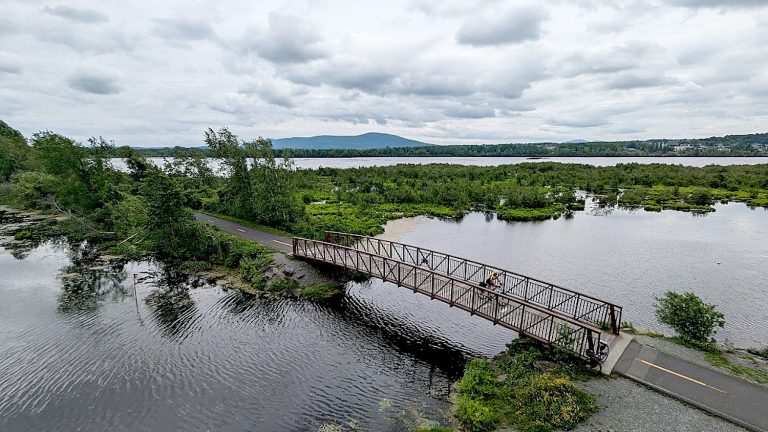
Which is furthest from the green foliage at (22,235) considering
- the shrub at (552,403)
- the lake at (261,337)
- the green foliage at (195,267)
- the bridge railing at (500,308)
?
the shrub at (552,403)

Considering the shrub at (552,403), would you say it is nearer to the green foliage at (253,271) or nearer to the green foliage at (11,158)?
the green foliage at (253,271)

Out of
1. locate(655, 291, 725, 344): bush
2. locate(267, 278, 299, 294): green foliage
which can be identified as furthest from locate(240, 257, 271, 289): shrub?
locate(655, 291, 725, 344): bush

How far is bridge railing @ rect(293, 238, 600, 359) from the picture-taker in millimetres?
16750

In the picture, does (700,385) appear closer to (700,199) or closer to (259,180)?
(259,180)

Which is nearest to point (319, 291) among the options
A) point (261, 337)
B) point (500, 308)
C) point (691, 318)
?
point (261, 337)

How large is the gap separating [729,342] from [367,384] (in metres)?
18.9

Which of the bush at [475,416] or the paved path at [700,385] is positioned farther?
the bush at [475,416]

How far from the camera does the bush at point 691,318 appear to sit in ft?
61.1

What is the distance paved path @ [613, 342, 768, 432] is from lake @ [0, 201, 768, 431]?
6169 millimetres

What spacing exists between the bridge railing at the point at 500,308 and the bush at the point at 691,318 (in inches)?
191

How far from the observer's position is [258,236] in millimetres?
37688

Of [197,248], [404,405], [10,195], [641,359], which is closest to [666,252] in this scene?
[641,359]

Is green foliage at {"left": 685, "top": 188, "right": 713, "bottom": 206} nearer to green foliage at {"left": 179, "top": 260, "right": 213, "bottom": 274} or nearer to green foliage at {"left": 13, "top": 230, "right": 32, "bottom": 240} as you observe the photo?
green foliage at {"left": 179, "top": 260, "right": 213, "bottom": 274}

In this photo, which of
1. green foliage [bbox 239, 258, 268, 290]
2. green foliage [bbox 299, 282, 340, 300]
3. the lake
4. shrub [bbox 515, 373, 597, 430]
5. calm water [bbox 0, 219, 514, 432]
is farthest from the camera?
green foliage [bbox 239, 258, 268, 290]
